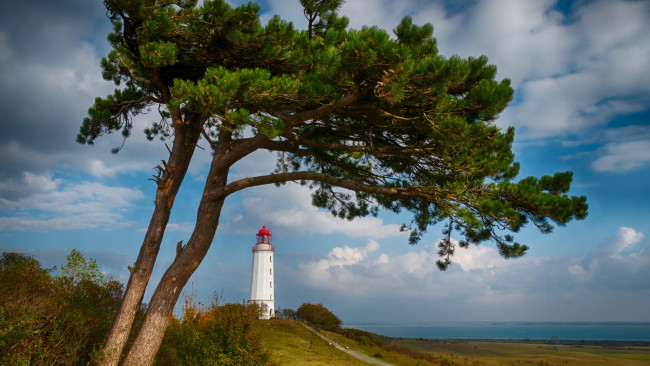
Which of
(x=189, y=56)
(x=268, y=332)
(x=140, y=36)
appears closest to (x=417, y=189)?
(x=189, y=56)

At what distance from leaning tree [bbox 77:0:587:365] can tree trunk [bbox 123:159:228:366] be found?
0.02 metres

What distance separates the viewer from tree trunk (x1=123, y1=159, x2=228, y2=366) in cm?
582

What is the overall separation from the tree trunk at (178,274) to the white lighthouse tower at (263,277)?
1894cm

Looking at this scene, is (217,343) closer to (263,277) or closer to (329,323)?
(329,323)

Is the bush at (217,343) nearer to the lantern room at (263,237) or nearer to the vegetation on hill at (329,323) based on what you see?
the vegetation on hill at (329,323)

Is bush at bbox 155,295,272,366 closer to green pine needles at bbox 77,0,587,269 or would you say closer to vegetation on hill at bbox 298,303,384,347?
green pine needles at bbox 77,0,587,269

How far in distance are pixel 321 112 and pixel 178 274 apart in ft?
11.8

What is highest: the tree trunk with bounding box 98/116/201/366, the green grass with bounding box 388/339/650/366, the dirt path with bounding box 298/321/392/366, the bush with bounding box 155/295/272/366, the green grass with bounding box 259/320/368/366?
the tree trunk with bounding box 98/116/201/366

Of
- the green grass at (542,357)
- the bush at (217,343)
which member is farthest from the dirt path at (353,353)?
the bush at (217,343)

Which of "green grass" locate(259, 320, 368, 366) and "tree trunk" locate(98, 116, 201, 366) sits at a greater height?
"tree trunk" locate(98, 116, 201, 366)

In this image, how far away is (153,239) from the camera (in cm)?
676

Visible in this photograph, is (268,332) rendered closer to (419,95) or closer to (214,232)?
(214,232)

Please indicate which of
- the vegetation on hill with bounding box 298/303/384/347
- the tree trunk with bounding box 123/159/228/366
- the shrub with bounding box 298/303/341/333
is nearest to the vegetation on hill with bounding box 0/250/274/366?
the tree trunk with bounding box 123/159/228/366

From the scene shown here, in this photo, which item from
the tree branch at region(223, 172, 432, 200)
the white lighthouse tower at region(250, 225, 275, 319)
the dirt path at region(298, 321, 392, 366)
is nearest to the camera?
the tree branch at region(223, 172, 432, 200)
